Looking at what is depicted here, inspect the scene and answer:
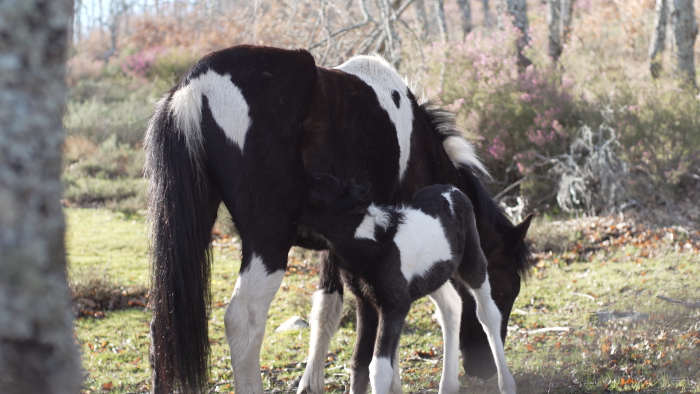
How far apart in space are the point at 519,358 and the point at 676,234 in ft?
14.9

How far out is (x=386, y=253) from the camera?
11.2 ft

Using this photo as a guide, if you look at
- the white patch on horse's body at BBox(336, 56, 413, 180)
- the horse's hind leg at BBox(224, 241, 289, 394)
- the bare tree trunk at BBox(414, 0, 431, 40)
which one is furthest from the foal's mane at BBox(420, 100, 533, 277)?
the bare tree trunk at BBox(414, 0, 431, 40)

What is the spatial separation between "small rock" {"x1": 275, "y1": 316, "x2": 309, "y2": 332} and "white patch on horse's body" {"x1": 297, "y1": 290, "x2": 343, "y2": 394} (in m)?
1.65

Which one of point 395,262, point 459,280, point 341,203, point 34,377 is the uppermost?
point 34,377

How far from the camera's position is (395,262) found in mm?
3430

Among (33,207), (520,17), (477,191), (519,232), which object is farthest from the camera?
(520,17)

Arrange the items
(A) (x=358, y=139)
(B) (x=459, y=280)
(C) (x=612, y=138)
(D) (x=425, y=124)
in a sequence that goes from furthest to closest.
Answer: (C) (x=612, y=138) < (D) (x=425, y=124) < (B) (x=459, y=280) < (A) (x=358, y=139)

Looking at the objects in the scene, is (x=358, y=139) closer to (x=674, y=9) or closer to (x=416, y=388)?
(x=416, y=388)

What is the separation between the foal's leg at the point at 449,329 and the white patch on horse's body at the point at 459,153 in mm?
1018

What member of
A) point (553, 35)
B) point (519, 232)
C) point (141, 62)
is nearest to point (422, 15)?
point (553, 35)

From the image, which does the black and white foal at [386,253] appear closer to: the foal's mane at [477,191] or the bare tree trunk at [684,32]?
the foal's mane at [477,191]

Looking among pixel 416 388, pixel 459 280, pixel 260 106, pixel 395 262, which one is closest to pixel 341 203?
pixel 395 262

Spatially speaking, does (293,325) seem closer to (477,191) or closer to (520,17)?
(477,191)

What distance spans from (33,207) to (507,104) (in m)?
8.81
